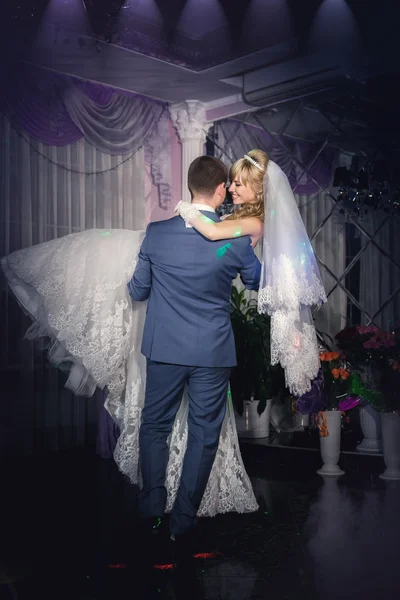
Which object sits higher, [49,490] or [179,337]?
[179,337]

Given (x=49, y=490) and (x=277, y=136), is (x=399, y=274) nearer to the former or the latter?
(x=277, y=136)

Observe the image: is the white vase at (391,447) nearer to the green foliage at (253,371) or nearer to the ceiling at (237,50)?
the green foliage at (253,371)

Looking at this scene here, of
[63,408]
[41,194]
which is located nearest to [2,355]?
[63,408]

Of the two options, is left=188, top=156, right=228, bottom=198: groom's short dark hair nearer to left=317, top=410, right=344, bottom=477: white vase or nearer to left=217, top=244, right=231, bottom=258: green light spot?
left=217, top=244, right=231, bottom=258: green light spot

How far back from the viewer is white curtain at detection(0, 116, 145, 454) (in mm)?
4578

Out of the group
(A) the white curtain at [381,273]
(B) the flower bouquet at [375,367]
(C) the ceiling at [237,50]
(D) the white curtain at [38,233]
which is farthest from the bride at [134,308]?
(A) the white curtain at [381,273]

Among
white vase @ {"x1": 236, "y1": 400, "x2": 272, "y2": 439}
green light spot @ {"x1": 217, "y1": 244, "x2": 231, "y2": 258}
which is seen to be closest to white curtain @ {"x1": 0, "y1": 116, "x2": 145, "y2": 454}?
white vase @ {"x1": 236, "y1": 400, "x2": 272, "y2": 439}

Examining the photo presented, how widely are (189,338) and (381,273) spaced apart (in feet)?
10.1

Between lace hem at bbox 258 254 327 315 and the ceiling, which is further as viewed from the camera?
the ceiling

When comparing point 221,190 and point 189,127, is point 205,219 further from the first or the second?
point 189,127

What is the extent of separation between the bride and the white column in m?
2.61

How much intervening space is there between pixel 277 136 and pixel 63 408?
2.88 m

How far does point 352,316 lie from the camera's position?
552cm

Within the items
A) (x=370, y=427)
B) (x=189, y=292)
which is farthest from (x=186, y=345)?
(x=370, y=427)
